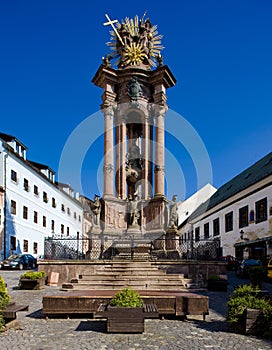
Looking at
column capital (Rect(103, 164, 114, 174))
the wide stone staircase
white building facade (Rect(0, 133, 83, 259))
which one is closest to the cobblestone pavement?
the wide stone staircase

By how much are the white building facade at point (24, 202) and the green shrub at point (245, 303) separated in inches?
939

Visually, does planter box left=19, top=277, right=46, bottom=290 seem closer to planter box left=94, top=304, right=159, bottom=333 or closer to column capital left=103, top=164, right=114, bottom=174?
column capital left=103, top=164, right=114, bottom=174

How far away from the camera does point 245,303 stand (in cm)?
837

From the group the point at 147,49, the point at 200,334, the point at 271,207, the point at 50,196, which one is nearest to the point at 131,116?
the point at 147,49

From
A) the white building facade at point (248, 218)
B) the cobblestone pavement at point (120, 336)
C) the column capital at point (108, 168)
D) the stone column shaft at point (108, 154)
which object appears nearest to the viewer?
the cobblestone pavement at point (120, 336)

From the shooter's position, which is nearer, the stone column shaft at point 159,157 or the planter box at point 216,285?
the planter box at point 216,285

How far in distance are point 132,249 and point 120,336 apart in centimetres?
1001

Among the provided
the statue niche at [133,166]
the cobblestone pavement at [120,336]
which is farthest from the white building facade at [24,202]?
the cobblestone pavement at [120,336]

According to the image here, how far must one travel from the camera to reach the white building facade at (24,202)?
34.8 m

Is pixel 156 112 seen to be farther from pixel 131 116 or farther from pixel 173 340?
pixel 173 340

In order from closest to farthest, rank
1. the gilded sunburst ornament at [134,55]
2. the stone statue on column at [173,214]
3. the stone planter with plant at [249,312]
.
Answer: the stone planter with plant at [249,312], the stone statue on column at [173,214], the gilded sunburst ornament at [134,55]

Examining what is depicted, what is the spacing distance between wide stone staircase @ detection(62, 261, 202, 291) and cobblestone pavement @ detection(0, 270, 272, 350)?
4346 mm

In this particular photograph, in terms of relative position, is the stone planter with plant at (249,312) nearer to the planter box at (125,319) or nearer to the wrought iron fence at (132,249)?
the planter box at (125,319)

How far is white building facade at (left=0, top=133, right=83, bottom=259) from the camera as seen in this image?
114ft
